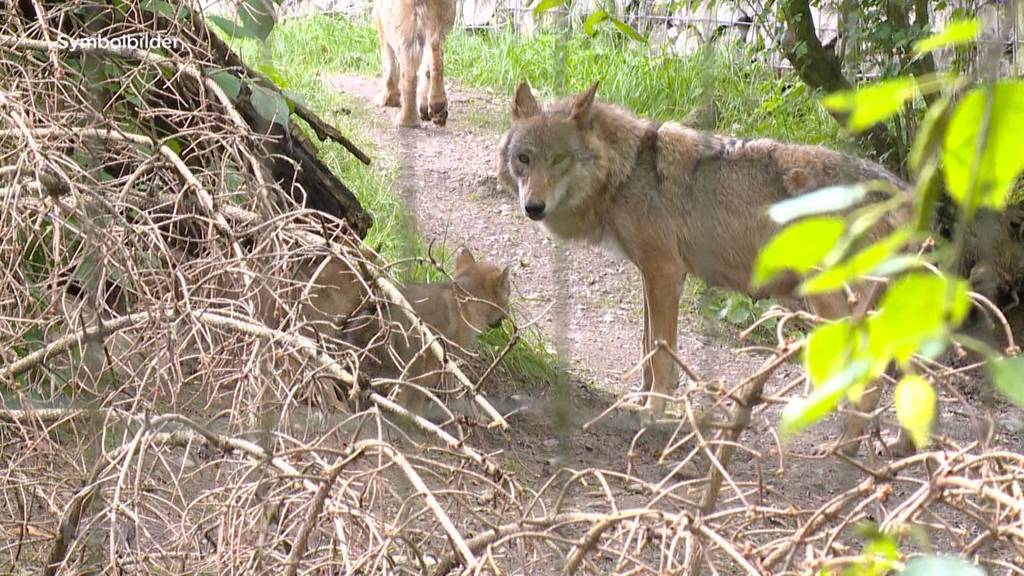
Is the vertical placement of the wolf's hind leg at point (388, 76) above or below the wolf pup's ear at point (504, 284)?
above

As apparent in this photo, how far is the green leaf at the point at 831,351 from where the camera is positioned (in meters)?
0.62

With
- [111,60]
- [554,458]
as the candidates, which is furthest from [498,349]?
[111,60]

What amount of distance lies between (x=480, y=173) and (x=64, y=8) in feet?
12.4

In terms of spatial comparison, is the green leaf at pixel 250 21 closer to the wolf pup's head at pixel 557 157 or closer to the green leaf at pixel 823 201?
the wolf pup's head at pixel 557 157

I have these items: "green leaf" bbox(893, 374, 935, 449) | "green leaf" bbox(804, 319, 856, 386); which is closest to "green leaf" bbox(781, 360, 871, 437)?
"green leaf" bbox(804, 319, 856, 386)

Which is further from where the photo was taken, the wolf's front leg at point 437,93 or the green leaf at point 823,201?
the wolf's front leg at point 437,93

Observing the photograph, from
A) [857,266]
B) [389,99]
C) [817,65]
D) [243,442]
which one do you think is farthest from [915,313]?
[389,99]

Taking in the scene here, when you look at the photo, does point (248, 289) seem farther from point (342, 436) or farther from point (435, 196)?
point (435, 196)

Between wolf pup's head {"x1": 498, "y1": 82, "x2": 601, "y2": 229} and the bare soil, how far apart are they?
0.42 metres

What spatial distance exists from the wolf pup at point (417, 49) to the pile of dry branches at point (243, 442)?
12.4 feet

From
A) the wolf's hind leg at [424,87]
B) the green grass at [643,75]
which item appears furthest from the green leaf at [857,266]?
the wolf's hind leg at [424,87]

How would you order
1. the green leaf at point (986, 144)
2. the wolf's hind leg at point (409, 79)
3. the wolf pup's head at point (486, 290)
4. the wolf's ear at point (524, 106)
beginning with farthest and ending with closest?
the wolf's hind leg at point (409, 79) → the wolf's ear at point (524, 106) → the wolf pup's head at point (486, 290) → the green leaf at point (986, 144)

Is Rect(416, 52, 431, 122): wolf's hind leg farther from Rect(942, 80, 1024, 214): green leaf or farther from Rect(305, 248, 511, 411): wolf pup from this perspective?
Rect(942, 80, 1024, 214): green leaf

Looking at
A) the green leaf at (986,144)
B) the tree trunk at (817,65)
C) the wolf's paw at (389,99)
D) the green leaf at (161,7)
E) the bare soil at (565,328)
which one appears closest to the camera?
the green leaf at (986,144)
